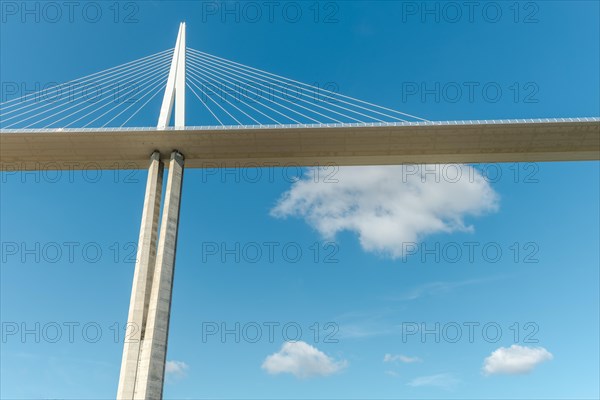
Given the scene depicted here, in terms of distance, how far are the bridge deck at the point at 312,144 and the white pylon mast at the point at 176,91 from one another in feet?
3.38

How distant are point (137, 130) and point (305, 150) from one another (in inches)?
309

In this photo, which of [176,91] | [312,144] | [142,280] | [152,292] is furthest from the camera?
[176,91]

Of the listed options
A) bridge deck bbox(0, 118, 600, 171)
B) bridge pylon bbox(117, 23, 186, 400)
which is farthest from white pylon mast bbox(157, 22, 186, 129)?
bridge deck bbox(0, 118, 600, 171)

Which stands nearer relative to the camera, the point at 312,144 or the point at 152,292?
the point at 152,292

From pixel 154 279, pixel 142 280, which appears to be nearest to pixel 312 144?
pixel 154 279

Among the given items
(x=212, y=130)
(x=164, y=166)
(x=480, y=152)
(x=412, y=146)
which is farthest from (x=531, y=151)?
(x=164, y=166)

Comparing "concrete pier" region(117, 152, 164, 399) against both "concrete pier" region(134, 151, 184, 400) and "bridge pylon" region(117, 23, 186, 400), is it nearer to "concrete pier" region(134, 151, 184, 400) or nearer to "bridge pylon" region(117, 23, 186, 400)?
"bridge pylon" region(117, 23, 186, 400)

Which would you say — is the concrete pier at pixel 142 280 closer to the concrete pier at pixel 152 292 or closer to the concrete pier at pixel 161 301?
the concrete pier at pixel 152 292

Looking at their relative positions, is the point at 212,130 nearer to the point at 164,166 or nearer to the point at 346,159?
the point at 164,166

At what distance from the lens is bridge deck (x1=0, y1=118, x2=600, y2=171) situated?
86.2 ft

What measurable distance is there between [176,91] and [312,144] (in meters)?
7.27

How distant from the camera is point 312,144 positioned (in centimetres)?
2758

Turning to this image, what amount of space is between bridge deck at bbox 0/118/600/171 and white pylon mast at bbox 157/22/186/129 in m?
1.03

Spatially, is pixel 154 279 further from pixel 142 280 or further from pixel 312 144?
pixel 312 144
